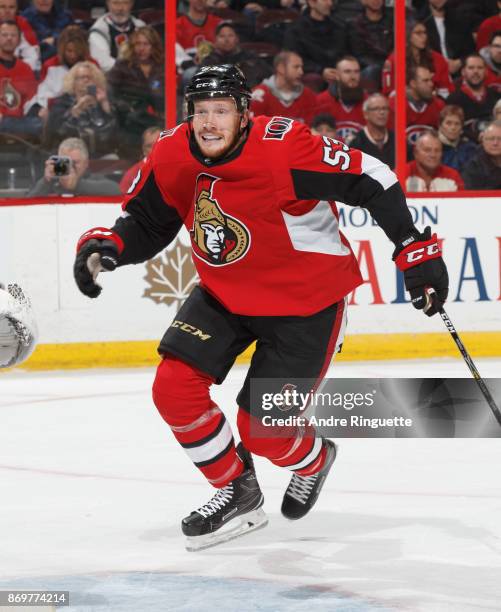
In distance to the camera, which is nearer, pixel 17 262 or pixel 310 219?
pixel 310 219

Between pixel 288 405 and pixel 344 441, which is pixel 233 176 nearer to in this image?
pixel 288 405

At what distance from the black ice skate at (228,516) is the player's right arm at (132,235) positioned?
543mm

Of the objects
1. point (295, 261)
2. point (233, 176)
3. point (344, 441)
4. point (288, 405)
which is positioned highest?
point (233, 176)

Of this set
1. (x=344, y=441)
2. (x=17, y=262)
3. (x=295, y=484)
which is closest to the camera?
(x=295, y=484)

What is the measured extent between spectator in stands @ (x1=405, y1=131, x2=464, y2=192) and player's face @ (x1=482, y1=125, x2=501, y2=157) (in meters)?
0.24

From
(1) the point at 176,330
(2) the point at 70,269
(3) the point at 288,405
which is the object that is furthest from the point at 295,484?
(2) the point at 70,269

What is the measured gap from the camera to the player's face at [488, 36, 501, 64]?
7078 mm

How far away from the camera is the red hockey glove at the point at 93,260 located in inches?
112

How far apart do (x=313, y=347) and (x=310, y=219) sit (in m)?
0.30

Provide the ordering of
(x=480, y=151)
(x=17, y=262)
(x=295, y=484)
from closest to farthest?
(x=295, y=484)
(x=17, y=262)
(x=480, y=151)

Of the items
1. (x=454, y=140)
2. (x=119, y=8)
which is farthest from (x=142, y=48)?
(x=454, y=140)

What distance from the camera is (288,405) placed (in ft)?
9.39

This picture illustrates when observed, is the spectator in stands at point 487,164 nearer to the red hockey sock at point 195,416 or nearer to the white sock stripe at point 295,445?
the white sock stripe at point 295,445

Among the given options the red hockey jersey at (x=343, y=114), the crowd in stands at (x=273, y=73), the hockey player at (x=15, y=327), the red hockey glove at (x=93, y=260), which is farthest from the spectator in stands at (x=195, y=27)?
the hockey player at (x=15, y=327)
